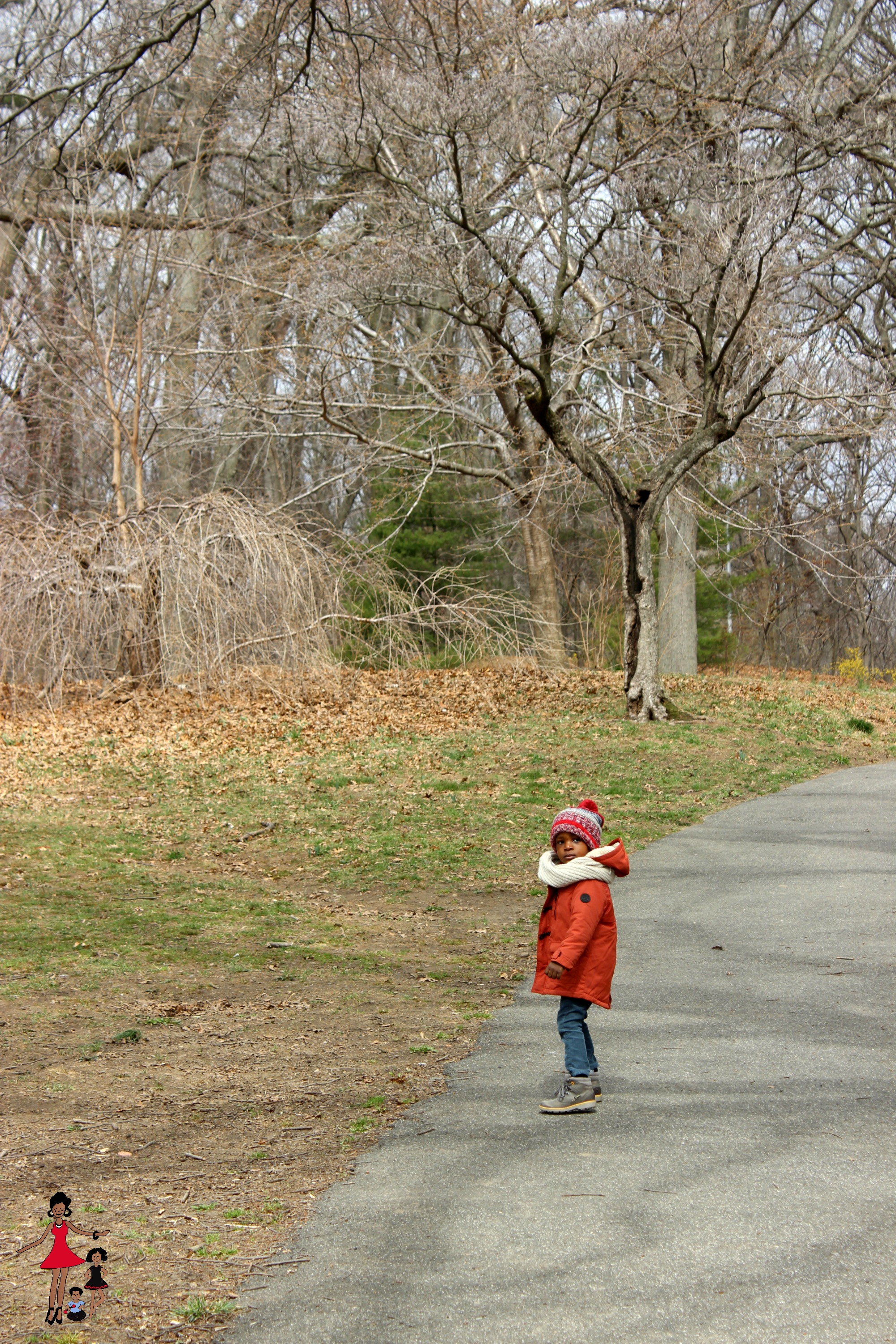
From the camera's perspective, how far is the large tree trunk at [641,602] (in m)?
14.4

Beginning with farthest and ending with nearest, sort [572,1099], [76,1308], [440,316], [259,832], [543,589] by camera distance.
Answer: [440,316] < [543,589] < [259,832] < [572,1099] < [76,1308]

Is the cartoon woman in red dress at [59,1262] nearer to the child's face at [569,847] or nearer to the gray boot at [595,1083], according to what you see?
the gray boot at [595,1083]

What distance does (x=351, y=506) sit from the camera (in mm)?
30297

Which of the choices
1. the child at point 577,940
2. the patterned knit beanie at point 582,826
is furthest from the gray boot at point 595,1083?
the patterned knit beanie at point 582,826

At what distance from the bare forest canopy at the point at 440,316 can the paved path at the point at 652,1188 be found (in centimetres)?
808

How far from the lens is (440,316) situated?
2445 centimetres

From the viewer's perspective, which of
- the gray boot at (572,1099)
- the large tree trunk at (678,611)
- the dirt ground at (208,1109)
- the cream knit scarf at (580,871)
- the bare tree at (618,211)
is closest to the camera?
the dirt ground at (208,1109)

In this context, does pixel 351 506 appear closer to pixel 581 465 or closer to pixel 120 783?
pixel 581 465

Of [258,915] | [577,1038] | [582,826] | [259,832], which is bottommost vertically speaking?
[258,915]

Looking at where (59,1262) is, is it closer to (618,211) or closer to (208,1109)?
(208,1109)

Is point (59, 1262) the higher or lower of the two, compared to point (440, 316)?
lower

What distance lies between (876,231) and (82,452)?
14.8 meters

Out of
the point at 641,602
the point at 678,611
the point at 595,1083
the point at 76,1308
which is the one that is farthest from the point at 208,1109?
the point at 678,611

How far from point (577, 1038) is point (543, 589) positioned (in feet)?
53.8
